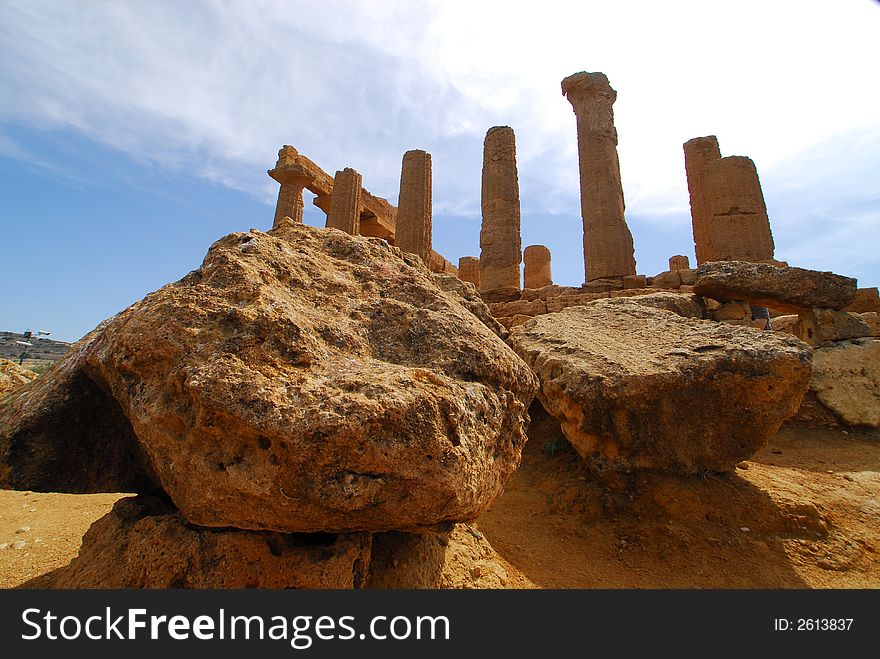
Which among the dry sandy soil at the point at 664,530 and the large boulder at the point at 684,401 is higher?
the large boulder at the point at 684,401

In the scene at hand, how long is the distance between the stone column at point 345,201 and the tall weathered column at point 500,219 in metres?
4.74

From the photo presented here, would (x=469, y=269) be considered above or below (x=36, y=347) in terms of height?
above

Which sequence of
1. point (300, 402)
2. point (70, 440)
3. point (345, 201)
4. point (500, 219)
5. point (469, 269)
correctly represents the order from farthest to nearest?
point (469, 269) → point (345, 201) → point (500, 219) → point (70, 440) → point (300, 402)

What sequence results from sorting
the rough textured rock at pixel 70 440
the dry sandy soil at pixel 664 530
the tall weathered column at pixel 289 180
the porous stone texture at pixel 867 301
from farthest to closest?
the tall weathered column at pixel 289 180
the porous stone texture at pixel 867 301
the dry sandy soil at pixel 664 530
the rough textured rock at pixel 70 440

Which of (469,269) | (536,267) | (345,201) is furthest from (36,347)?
(536,267)

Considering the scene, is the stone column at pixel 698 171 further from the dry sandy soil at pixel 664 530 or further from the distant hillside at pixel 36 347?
the distant hillside at pixel 36 347

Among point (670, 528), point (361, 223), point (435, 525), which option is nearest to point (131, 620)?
point (435, 525)

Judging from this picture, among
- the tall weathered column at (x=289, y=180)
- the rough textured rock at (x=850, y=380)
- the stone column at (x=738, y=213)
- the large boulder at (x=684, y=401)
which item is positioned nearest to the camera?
the large boulder at (x=684, y=401)

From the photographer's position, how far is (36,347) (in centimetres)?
2483

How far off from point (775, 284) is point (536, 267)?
1106 cm

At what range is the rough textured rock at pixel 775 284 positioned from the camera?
646 cm

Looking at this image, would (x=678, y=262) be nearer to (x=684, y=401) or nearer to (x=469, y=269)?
(x=469, y=269)

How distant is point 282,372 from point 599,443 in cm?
270

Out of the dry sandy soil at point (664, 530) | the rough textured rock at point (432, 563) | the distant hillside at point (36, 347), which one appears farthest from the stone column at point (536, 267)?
the distant hillside at point (36, 347)
